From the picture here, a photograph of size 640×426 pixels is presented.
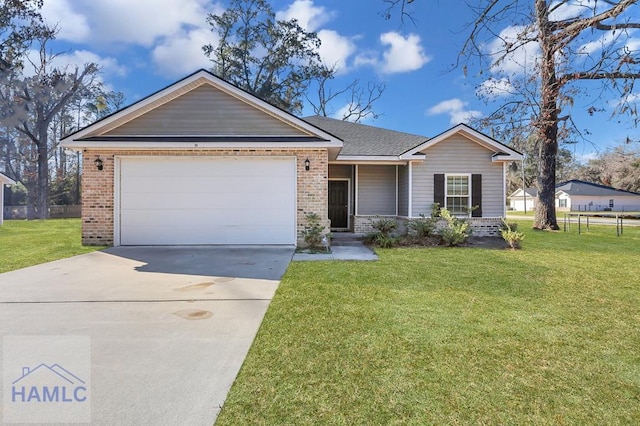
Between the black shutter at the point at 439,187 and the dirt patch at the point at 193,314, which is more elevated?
the black shutter at the point at 439,187

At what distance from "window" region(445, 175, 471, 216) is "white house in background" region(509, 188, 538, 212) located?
48706 millimetres

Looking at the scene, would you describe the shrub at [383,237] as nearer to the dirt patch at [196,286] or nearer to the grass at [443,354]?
the grass at [443,354]

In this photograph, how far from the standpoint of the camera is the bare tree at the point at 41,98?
26250mm

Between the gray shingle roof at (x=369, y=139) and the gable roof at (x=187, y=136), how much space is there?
331 centimetres

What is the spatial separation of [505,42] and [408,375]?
6.15 metres

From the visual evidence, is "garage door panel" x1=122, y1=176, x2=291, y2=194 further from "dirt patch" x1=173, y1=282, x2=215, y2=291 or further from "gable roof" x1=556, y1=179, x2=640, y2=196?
"gable roof" x1=556, y1=179, x2=640, y2=196

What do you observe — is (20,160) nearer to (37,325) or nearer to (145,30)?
(145,30)

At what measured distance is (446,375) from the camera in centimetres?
256

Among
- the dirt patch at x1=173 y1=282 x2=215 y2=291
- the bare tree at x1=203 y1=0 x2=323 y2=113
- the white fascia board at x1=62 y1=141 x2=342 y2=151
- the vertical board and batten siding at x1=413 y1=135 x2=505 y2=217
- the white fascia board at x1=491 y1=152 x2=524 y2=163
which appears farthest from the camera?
the bare tree at x1=203 y1=0 x2=323 y2=113

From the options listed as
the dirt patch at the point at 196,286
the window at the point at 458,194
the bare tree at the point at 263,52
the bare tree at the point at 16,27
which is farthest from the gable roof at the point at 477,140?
the bare tree at the point at 16,27

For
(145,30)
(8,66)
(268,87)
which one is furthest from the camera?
(268,87)

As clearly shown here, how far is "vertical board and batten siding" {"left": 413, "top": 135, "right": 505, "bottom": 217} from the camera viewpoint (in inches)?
461

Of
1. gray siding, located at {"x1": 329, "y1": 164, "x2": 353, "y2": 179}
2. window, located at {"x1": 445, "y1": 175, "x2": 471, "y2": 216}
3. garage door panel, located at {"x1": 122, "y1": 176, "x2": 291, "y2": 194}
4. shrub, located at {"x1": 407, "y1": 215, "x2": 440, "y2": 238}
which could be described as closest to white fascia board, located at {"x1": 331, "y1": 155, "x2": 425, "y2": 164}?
gray siding, located at {"x1": 329, "y1": 164, "x2": 353, "y2": 179}

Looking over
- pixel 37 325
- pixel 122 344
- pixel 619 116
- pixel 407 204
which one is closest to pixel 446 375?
pixel 122 344
